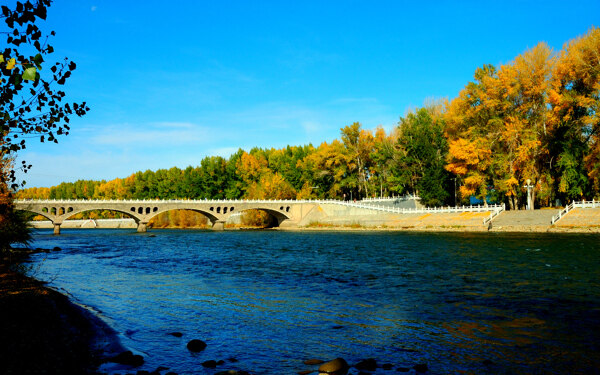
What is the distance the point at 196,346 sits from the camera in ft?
40.1

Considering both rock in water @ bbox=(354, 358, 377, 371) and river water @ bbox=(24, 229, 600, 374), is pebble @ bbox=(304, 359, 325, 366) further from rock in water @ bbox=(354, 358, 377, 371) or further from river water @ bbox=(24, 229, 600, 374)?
rock in water @ bbox=(354, 358, 377, 371)

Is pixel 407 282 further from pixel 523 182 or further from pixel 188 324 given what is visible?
pixel 523 182

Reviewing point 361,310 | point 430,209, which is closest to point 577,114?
point 430,209

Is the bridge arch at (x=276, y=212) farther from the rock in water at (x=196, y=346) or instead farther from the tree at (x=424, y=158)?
the rock in water at (x=196, y=346)

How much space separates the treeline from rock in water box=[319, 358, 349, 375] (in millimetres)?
54527

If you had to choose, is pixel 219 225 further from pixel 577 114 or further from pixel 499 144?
pixel 577 114

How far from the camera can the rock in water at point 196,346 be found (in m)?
12.2

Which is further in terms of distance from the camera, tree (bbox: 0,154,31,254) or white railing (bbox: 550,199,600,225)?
white railing (bbox: 550,199,600,225)

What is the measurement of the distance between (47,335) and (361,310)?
10528mm

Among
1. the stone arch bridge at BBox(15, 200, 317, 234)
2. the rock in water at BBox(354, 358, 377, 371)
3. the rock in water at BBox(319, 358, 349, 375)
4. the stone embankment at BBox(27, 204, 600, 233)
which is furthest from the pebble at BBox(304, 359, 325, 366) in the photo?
the stone arch bridge at BBox(15, 200, 317, 234)

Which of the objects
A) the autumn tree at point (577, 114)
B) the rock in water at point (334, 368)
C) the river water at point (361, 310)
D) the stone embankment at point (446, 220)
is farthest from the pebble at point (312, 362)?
the autumn tree at point (577, 114)

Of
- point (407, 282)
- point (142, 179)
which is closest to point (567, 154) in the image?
point (407, 282)

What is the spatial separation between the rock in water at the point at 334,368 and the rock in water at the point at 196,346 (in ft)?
12.2

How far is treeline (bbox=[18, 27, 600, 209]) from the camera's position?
190 ft
